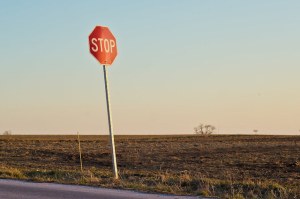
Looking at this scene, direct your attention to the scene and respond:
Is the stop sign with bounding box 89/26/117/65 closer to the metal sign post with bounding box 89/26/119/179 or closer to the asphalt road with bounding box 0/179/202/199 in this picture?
the metal sign post with bounding box 89/26/119/179

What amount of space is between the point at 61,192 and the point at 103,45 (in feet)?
13.5

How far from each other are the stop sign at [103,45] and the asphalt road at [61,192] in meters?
3.15

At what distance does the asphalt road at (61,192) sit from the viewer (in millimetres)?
9109

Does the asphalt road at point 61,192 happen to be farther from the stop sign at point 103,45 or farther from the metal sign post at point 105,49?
the stop sign at point 103,45

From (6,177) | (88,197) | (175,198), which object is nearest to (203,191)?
(175,198)

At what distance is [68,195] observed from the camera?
30.5 feet

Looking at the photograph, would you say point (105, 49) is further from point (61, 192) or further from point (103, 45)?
point (61, 192)

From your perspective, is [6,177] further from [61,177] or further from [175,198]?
[175,198]

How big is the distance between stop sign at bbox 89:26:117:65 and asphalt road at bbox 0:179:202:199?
315 cm

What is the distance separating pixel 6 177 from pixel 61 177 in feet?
4.29

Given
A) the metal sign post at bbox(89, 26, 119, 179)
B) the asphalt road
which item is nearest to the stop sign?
the metal sign post at bbox(89, 26, 119, 179)

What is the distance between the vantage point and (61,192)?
9742mm

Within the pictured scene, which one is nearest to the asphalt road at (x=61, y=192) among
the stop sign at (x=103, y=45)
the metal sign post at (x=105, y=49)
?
the metal sign post at (x=105, y=49)

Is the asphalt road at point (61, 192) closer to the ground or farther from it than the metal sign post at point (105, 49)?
closer to the ground
